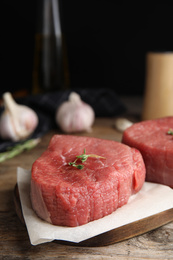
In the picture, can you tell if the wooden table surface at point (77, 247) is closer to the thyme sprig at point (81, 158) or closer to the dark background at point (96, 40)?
the thyme sprig at point (81, 158)

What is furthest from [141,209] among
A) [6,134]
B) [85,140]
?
[6,134]

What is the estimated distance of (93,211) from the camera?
136cm

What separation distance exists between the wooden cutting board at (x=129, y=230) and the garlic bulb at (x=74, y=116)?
3.89ft

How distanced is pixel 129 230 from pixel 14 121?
4.47 feet

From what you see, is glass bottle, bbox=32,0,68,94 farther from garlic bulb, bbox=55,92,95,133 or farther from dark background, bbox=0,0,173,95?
garlic bulb, bbox=55,92,95,133

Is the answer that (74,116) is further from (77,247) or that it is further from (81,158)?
(77,247)

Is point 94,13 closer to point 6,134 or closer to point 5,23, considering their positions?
point 5,23

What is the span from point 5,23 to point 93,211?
9.13 ft

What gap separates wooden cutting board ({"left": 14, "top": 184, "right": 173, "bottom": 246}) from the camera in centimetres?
134

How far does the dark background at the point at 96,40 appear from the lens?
11.4 feet

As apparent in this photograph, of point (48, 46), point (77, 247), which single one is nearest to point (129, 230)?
point (77, 247)

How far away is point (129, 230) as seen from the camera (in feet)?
4.53

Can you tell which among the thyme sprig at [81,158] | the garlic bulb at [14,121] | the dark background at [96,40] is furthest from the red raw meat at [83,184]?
the dark background at [96,40]

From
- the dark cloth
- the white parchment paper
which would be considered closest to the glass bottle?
the dark cloth
